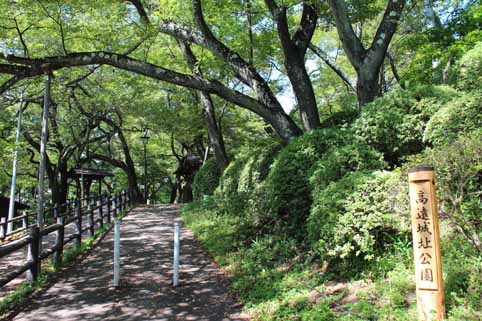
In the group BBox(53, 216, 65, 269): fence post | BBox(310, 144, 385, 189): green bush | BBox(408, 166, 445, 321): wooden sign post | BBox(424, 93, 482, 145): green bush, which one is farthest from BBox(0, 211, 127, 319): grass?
BBox(424, 93, 482, 145): green bush

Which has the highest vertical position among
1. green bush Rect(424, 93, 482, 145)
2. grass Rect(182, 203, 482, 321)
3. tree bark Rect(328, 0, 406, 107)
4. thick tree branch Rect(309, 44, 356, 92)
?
thick tree branch Rect(309, 44, 356, 92)

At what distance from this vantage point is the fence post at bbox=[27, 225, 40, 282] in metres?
6.66

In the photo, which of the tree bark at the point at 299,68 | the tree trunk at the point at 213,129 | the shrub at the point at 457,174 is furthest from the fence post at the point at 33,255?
the tree trunk at the point at 213,129

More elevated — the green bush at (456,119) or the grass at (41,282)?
A: the green bush at (456,119)

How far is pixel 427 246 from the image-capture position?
3.36 m

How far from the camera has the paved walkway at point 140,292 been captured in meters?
5.39

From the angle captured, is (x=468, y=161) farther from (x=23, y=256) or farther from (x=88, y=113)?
(x=88, y=113)

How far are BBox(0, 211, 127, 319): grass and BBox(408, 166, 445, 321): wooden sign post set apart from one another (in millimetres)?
5287

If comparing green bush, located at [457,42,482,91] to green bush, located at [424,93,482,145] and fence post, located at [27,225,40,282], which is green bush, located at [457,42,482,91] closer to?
green bush, located at [424,93,482,145]

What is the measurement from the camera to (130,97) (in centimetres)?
2066

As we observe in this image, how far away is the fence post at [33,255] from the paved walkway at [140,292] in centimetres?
42

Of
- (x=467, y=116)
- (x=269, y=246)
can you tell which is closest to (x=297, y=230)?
(x=269, y=246)

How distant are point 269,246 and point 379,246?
2729 mm

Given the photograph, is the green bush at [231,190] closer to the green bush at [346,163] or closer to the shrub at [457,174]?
the green bush at [346,163]
